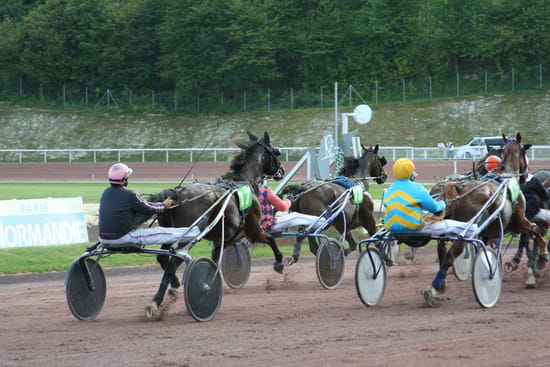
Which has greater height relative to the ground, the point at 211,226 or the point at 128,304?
the point at 211,226

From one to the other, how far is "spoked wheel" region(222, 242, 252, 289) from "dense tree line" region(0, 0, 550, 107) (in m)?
40.0

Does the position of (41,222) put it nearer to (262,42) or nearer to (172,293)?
(172,293)

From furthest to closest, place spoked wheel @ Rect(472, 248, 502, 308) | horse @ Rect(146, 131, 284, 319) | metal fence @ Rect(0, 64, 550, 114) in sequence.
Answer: metal fence @ Rect(0, 64, 550, 114), spoked wheel @ Rect(472, 248, 502, 308), horse @ Rect(146, 131, 284, 319)

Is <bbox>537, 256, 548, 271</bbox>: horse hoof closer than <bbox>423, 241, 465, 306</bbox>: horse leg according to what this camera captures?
No

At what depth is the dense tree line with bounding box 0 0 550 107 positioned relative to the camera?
50156 mm

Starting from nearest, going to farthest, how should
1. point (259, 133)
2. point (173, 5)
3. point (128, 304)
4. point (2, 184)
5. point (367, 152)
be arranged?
point (128, 304) < point (367, 152) < point (2, 184) < point (259, 133) < point (173, 5)

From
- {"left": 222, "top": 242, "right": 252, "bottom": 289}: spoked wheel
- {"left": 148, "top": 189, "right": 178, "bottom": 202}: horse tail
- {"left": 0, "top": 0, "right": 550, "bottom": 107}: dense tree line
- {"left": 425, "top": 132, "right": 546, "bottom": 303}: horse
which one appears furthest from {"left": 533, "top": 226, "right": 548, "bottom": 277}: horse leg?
{"left": 0, "top": 0, "right": 550, "bottom": 107}: dense tree line

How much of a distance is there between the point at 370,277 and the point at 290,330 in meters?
1.50

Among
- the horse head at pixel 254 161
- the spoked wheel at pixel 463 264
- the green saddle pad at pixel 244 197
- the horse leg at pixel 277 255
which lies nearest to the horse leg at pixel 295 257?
the horse leg at pixel 277 255

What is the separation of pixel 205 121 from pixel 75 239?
111 feet

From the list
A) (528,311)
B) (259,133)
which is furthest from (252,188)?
(259,133)

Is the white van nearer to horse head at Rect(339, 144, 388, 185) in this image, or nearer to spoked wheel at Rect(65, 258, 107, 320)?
horse head at Rect(339, 144, 388, 185)

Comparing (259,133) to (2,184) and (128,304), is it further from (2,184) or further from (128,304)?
(128,304)

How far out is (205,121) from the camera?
4866 centimetres
